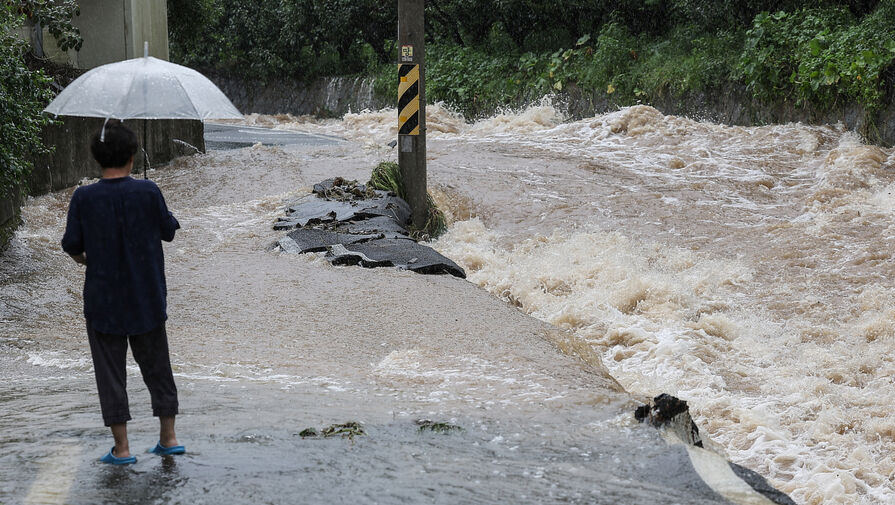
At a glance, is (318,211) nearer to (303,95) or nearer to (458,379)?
(458,379)

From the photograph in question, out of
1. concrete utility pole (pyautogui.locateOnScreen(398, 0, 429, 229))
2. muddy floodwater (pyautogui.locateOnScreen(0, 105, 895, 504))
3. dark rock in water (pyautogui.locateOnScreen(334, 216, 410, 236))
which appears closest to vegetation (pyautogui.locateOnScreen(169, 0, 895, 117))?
muddy floodwater (pyautogui.locateOnScreen(0, 105, 895, 504))

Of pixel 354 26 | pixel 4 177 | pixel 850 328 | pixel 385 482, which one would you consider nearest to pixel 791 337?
pixel 850 328

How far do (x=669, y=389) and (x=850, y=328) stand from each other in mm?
2249

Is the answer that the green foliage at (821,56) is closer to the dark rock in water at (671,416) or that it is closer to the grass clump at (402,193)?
the grass clump at (402,193)

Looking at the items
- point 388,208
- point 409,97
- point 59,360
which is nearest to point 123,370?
point 59,360

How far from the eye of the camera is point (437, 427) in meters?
4.39

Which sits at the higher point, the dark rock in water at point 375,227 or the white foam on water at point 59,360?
the dark rock in water at point 375,227

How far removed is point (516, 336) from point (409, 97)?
16.8 ft

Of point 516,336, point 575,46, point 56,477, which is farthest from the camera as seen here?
point 575,46

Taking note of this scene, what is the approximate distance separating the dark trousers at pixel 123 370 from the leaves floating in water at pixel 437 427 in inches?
45.7

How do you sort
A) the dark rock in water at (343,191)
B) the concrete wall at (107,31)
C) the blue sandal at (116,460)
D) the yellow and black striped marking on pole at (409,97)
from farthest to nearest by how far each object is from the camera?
the concrete wall at (107,31) → the dark rock in water at (343,191) → the yellow and black striped marking on pole at (409,97) → the blue sandal at (116,460)

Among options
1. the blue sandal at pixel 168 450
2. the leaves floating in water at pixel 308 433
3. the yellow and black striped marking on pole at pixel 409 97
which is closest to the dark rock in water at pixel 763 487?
the leaves floating in water at pixel 308 433

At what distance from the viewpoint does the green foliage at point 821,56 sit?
15365 mm

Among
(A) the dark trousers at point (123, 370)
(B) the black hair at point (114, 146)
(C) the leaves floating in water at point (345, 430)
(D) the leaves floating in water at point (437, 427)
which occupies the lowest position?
(D) the leaves floating in water at point (437, 427)
